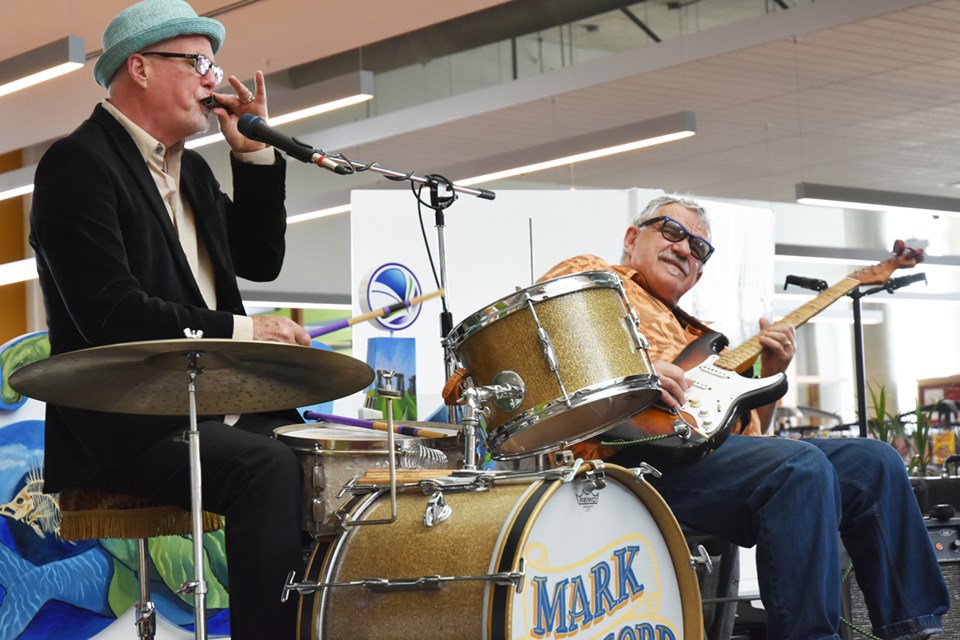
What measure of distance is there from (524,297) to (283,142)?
562 mm

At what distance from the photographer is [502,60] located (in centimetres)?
1139

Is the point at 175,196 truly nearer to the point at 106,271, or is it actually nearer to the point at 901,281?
the point at 106,271

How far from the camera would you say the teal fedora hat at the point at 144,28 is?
248 centimetres

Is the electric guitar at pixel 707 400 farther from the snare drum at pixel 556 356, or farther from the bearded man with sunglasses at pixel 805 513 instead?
the snare drum at pixel 556 356

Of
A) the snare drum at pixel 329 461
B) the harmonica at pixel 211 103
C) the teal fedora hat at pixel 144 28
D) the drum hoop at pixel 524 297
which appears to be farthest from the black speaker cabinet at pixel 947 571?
the teal fedora hat at pixel 144 28

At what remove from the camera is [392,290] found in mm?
4566

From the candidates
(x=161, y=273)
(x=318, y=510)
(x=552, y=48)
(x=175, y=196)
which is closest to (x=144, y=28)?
(x=175, y=196)

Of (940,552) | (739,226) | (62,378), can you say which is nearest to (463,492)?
(62,378)

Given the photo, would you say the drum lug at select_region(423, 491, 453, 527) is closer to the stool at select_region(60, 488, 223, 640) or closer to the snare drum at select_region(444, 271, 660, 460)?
the snare drum at select_region(444, 271, 660, 460)

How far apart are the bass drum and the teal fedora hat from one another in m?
1.04

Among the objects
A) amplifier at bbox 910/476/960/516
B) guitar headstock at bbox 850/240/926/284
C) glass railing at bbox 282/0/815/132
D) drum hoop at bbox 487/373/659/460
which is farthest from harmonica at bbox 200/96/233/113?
glass railing at bbox 282/0/815/132

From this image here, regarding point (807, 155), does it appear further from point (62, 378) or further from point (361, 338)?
point (62, 378)

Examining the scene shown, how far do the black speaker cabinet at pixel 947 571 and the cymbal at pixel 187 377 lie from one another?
5.65ft

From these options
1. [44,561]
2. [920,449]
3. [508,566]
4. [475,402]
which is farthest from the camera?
[920,449]
